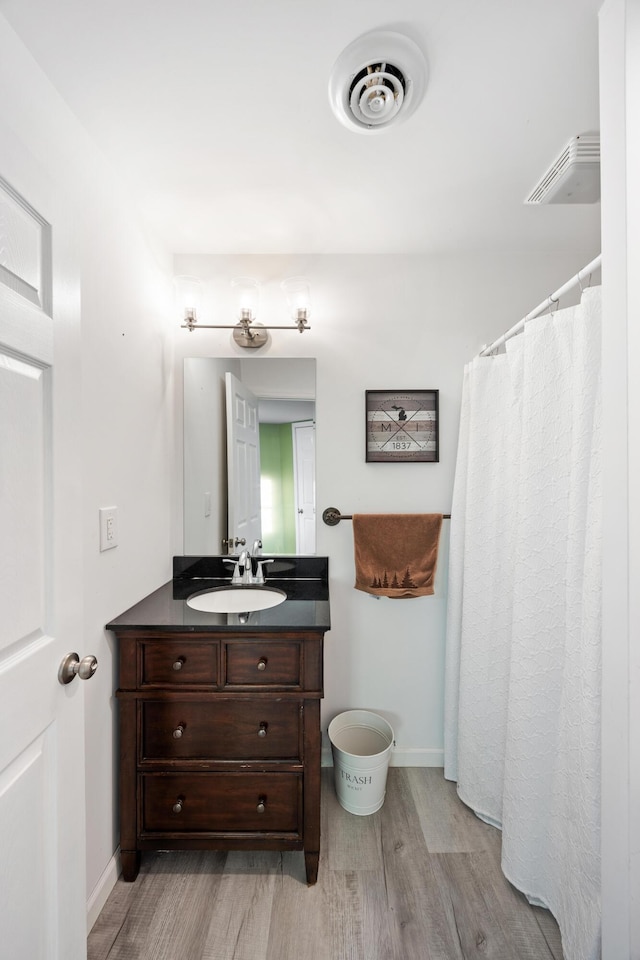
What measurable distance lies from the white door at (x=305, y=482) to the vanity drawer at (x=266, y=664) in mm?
616

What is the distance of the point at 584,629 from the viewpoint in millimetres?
1104

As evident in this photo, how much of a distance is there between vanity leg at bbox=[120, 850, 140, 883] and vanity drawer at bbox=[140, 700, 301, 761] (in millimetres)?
306

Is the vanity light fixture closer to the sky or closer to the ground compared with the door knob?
closer to the sky

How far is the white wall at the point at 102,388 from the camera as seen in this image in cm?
101

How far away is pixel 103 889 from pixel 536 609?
1552 millimetres

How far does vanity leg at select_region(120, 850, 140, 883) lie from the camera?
4.76 ft

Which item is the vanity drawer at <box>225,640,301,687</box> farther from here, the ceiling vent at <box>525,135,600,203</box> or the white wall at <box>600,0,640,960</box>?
the ceiling vent at <box>525,135,600,203</box>

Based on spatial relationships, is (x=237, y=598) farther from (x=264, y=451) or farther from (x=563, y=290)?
(x=563, y=290)

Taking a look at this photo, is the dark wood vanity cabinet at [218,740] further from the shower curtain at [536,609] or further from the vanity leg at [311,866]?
the shower curtain at [536,609]

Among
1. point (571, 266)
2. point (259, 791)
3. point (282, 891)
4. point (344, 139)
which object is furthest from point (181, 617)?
point (571, 266)

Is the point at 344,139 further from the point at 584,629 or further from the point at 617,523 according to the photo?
the point at 584,629

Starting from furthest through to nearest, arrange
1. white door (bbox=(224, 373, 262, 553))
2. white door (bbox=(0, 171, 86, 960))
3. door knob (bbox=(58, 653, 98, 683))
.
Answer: white door (bbox=(224, 373, 262, 553)), door knob (bbox=(58, 653, 98, 683)), white door (bbox=(0, 171, 86, 960))

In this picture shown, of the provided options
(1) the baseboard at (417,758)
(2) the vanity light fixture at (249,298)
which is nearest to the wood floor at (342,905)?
(1) the baseboard at (417,758)

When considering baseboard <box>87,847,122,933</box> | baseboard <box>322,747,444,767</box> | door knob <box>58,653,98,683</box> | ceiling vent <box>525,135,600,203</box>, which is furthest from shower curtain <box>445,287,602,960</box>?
baseboard <box>87,847,122,933</box>
